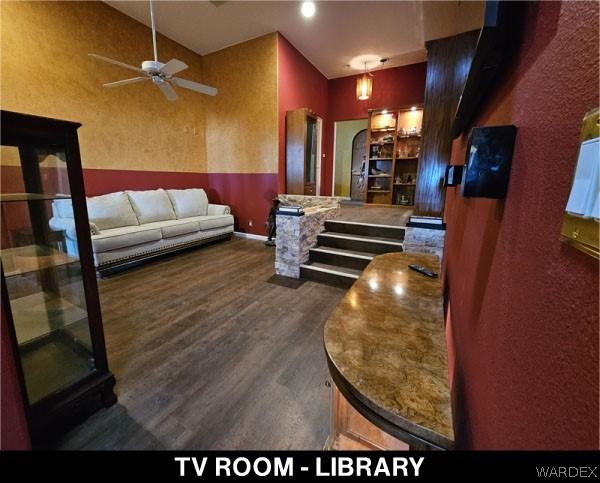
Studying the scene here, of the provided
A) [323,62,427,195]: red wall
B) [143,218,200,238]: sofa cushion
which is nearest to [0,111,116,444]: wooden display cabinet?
[143,218,200,238]: sofa cushion

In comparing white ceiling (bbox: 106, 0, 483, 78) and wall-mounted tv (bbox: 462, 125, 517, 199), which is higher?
white ceiling (bbox: 106, 0, 483, 78)

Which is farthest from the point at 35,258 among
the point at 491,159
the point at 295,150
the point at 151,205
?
the point at 295,150

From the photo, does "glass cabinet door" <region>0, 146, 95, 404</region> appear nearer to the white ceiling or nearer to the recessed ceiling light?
the white ceiling

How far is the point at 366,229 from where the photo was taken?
362 centimetres

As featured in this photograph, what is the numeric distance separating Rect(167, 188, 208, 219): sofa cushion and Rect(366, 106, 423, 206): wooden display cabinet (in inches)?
147

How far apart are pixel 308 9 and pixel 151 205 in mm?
3772

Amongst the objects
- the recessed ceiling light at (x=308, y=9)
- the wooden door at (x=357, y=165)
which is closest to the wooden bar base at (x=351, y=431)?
the recessed ceiling light at (x=308, y=9)

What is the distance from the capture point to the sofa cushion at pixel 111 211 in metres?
3.49

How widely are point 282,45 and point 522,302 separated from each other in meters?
5.40

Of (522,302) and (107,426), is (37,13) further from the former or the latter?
(522,302)

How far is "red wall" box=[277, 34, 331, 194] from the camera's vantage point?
4523mm

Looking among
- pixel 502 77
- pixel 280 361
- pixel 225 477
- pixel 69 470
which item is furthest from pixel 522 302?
pixel 280 361

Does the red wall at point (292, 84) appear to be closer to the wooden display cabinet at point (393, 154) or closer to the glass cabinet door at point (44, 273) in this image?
the wooden display cabinet at point (393, 154)

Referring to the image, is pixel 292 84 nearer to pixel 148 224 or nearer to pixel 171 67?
pixel 171 67
